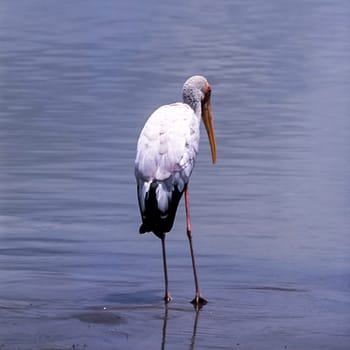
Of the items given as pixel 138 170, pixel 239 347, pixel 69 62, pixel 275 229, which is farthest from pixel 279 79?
pixel 239 347

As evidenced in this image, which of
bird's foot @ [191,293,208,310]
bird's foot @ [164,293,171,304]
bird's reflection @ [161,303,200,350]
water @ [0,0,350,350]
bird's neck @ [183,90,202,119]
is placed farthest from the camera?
bird's neck @ [183,90,202,119]

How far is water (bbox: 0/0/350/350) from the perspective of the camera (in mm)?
7973

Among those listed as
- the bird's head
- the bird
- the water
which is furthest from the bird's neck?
the water

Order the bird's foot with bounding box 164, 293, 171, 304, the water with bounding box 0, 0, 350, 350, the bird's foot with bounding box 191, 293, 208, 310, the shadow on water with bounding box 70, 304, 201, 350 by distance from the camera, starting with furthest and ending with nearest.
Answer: the bird's foot with bounding box 164, 293, 171, 304, the bird's foot with bounding box 191, 293, 208, 310, the water with bounding box 0, 0, 350, 350, the shadow on water with bounding box 70, 304, 201, 350

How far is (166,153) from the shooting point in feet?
28.8

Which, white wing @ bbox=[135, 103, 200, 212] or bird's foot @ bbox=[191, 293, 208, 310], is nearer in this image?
bird's foot @ bbox=[191, 293, 208, 310]

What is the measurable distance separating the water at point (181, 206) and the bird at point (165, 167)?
1.50ft

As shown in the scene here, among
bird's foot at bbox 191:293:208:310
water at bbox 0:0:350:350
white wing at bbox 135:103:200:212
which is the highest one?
white wing at bbox 135:103:200:212

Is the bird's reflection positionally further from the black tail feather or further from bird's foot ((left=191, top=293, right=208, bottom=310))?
the black tail feather

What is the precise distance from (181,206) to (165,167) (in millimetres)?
2784

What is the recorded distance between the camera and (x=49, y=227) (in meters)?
10.6

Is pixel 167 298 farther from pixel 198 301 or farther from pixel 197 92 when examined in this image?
pixel 197 92

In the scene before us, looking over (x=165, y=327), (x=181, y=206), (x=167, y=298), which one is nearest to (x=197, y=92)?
(x=167, y=298)

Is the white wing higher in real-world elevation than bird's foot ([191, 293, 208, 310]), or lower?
higher
